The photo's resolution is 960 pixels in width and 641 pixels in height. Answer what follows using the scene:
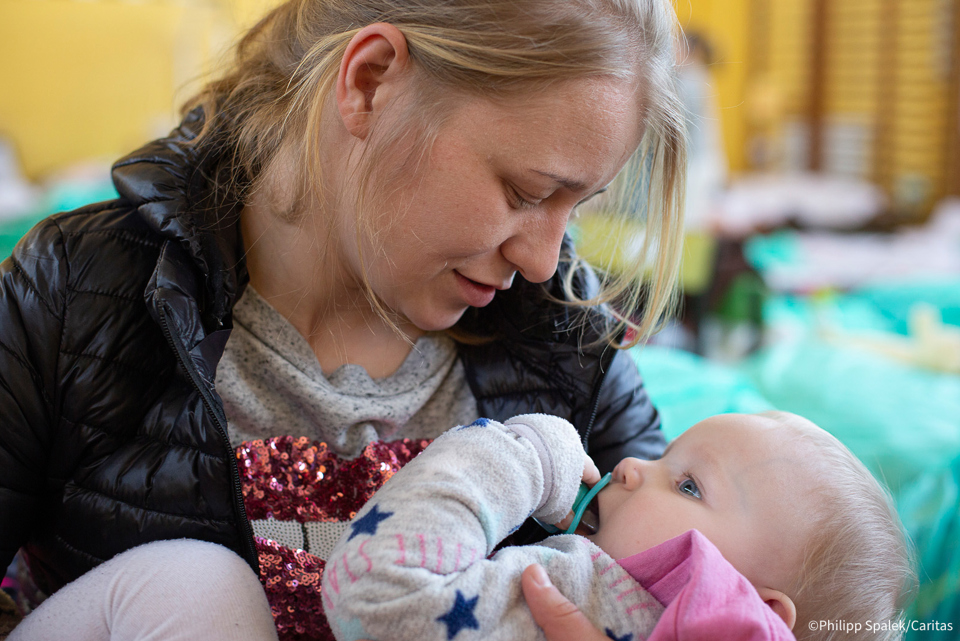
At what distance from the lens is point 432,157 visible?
853 mm

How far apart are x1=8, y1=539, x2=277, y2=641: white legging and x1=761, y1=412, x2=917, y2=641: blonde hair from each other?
61cm

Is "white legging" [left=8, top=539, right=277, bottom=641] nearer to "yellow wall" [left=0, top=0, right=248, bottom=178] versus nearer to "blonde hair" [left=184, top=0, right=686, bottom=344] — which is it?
"blonde hair" [left=184, top=0, right=686, bottom=344]

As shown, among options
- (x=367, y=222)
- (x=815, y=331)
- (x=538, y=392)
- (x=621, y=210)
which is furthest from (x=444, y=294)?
(x=815, y=331)

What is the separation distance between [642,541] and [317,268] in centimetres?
56

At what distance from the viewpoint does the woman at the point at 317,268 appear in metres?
0.85

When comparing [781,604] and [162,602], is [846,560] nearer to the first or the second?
[781,604]

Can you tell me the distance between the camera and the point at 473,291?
38.6 inches

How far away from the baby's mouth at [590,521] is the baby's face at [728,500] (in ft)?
0.08

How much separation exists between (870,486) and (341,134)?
774 mm

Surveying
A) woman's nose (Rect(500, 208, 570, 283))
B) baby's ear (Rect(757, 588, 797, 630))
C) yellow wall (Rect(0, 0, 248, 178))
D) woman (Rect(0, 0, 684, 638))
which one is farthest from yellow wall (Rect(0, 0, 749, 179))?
baby's ear (Rect(757, 588, 797, 630))

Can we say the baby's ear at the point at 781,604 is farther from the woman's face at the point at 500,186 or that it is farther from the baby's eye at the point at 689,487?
the woman's face at the point at 500,186

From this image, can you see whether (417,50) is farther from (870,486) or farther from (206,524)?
(870,486)

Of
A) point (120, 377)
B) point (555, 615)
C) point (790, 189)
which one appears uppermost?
point (120, 377)

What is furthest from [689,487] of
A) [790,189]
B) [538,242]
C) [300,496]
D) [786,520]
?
[790,189]
